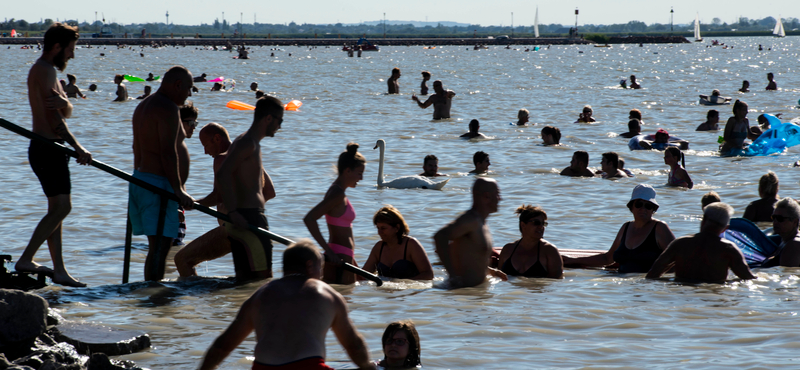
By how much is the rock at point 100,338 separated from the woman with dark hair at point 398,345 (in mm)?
1690

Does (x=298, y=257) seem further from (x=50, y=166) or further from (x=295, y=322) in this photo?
(x=50, y=166)

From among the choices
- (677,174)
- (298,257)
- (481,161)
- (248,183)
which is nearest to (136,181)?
(248,183)

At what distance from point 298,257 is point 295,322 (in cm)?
30

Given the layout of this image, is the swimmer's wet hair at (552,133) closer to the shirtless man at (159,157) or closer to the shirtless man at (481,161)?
the shirtless man at (481,161)

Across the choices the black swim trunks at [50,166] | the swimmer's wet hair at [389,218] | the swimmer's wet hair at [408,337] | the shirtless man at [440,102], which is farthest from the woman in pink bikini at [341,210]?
the shirtless man at [440,102]

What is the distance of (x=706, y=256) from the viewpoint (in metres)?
7.47

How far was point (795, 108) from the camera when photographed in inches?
1195

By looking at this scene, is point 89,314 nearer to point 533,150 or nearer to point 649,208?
point 649,208

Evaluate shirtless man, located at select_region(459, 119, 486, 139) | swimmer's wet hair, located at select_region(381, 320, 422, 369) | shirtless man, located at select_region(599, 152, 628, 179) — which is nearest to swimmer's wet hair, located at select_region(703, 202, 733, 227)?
swimmer's wet hair, located at select_region(381, 320, 422, 369)

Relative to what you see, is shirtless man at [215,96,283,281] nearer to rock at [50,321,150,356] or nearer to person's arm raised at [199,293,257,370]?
rock at [50,321,150,356]

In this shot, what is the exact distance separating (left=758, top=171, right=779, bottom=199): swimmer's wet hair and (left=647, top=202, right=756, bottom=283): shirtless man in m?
2.60

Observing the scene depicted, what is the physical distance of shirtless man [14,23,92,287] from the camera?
599cm

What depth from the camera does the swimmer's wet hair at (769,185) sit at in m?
9.80

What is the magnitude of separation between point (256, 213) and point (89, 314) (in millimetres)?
1500
